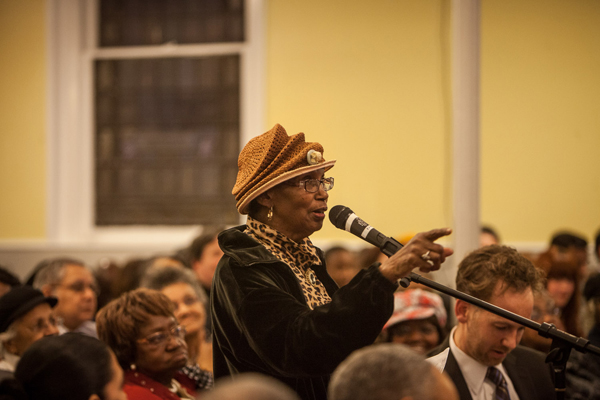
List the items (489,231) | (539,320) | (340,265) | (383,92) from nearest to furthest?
(539,320), (340,265), (489,231), (383,92)

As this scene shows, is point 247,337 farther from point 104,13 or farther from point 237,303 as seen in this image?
point 104,13

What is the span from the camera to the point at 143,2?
6.11m

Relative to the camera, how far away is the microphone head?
70.2 inches

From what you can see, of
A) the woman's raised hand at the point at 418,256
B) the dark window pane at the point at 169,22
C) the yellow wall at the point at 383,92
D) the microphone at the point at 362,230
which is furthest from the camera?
the dark window pane at the point at 169,22

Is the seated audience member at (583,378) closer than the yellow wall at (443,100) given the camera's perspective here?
Yes

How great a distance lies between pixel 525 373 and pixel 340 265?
2285 mm

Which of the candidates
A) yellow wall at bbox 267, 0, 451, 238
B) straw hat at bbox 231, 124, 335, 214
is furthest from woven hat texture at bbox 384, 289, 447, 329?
yellow wall at bbox 267, 0, 451, 238

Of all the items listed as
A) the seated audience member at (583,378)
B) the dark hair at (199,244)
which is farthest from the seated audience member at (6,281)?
the seated audience member at (583,378)

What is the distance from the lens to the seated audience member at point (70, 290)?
12.1ft

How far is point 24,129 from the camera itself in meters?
5.95

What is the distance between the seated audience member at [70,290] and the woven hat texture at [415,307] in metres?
1.63

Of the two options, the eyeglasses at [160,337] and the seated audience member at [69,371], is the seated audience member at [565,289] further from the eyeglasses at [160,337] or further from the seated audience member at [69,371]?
the seated audience member at [69,371]

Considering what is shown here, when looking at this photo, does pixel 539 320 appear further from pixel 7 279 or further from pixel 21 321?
pixel 7 279

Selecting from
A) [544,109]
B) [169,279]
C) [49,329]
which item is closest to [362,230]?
[49,329]
